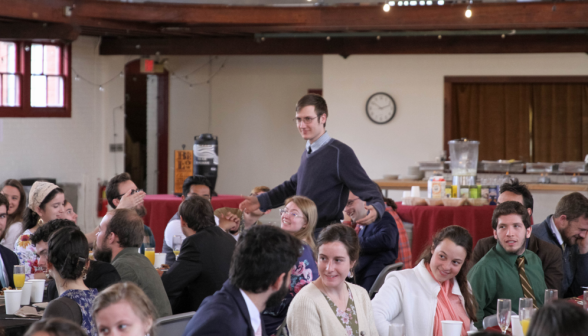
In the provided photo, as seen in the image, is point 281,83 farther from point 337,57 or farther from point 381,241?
point 381,241

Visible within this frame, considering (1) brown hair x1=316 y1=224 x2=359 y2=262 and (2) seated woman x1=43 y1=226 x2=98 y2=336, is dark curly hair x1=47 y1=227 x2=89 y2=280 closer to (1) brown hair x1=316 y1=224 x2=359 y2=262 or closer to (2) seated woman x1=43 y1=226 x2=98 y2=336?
(2) seated woman x1=43 y1=226 x2=98 y2=336

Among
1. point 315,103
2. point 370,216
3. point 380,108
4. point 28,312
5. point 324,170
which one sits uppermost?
point 380,108

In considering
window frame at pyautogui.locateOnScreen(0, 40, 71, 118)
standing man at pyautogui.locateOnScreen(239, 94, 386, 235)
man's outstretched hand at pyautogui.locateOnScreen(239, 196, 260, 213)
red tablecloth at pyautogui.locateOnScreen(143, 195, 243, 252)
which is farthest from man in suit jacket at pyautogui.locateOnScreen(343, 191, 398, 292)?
window frame at pyautogui.locateOnScreen(0, 40, 71, 118)

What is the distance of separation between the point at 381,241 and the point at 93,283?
2.16 meters

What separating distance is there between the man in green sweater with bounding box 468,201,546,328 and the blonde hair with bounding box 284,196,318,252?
893 mm

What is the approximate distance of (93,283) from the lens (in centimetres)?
314

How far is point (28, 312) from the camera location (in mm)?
3262

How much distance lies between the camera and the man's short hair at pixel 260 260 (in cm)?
208

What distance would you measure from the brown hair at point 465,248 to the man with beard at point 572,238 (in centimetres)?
144

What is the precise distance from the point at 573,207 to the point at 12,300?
3426 millimetres

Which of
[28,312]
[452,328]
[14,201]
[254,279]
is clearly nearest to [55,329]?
[254,279]

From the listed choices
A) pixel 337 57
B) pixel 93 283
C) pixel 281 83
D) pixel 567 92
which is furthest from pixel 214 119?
pixel 93 283

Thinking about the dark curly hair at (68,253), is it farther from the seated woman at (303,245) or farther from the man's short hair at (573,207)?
the man's short hair at (573,207)

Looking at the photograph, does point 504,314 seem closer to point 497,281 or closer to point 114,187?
point 497,281
